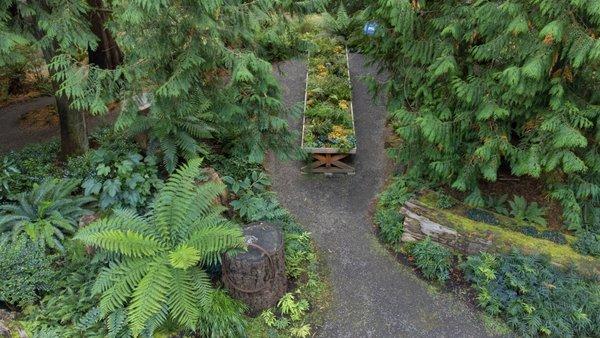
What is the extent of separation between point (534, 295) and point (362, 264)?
8.14 ft

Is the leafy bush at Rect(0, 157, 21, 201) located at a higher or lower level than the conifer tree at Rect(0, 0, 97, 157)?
lower

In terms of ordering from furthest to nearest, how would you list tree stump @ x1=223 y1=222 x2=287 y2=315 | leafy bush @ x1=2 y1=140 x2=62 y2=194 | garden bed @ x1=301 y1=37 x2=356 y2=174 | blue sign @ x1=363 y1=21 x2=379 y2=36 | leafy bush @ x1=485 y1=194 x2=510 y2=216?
garden bed @ x1=301 y1=37 x2=356 y2=174 < blue sign @ x1=363 y1=21 x2=379 y2=36 < leafy bush @ x1=485 y1=194 x2=510 y2=216 < leafy bush @ x1=2 y1=140 x2=62 y2=194 < tree stump @ x1=223 y1=222 x2=287 y2=315

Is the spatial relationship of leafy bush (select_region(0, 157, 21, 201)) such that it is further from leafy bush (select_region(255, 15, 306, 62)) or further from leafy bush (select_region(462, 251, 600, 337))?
leafy bush (select_region(462, 251, 600, 337))

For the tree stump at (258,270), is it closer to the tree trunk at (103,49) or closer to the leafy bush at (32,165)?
the leafy bush at (32,165)

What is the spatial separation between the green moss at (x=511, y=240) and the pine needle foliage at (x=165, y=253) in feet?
11.6

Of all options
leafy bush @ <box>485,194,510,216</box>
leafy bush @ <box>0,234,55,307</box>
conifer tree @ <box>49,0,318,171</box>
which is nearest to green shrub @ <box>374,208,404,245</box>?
leafy bush @ <box>485,194,510,216</box>

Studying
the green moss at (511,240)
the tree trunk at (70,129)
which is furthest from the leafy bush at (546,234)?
the tree trunk at (70,129)

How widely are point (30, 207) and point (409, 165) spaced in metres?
6.43

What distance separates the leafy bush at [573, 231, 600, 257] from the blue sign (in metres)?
4.70

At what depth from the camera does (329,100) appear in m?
10.0

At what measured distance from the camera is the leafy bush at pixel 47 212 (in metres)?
5.68

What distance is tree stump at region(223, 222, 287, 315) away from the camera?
546cm

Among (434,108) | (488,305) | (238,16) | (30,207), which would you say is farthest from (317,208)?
(30,207)

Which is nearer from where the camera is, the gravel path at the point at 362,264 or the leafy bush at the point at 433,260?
the gravel path at the point at 362,264
